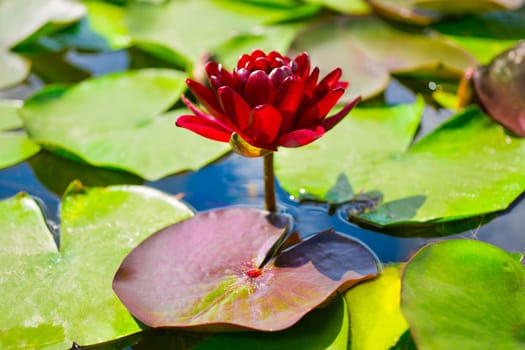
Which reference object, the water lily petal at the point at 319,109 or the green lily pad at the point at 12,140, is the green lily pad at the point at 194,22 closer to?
the green lily pad at the point at 12,140

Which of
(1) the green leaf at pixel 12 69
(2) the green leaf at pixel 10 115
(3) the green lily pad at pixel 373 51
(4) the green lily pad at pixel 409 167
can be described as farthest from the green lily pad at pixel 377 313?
(1) the green leaf at pixel 12 69

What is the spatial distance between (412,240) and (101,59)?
141 centimetres

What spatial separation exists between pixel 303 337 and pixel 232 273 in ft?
0.63

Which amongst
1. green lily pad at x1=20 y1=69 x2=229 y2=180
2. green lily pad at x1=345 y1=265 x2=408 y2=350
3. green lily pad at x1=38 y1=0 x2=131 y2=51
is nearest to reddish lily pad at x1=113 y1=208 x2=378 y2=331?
green lily pad at x1=345 y1=265 x2=408 y2=350

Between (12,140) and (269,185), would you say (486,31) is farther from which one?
(12,140)

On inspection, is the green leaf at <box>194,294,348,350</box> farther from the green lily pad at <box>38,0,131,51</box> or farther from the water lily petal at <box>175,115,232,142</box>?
the green lily pad at <box>38,0,131,51</box>

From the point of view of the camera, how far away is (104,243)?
1.35 metres

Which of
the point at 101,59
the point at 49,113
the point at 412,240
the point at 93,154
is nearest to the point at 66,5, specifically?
the point at 101,59

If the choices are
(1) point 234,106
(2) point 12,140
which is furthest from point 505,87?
(2) point 12,140

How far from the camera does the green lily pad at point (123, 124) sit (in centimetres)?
164

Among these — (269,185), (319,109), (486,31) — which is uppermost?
(319,109)

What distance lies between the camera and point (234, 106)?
1.18m

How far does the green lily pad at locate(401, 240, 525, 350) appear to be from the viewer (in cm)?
103

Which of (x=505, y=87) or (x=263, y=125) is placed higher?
(x=263, y=125)
